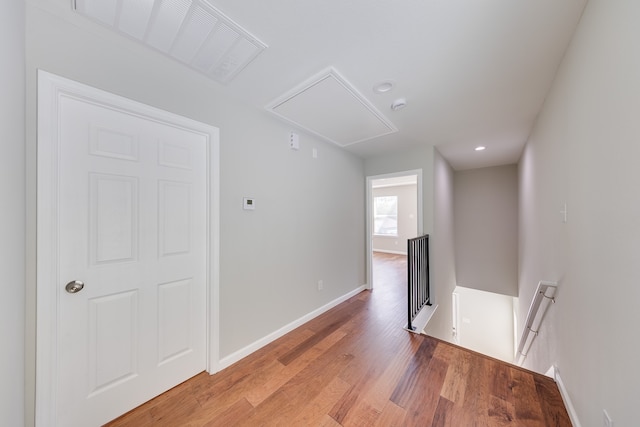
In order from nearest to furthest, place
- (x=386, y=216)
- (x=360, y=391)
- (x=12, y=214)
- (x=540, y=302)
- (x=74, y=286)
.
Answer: (x=12, y=214) → (x=74, y=286) → (x=360, y=391) → (x=540, y=302) → (x=386, y=216)

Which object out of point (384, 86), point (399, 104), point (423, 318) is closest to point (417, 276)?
point (423, 318)

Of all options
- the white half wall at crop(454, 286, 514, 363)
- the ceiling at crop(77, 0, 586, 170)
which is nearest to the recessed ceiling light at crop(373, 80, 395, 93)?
the ceiling at crop(77, 0, 586, 170)

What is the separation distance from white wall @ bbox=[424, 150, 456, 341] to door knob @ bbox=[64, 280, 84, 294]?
370 cm

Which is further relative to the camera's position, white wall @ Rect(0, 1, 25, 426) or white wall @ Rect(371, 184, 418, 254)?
white wall @ Rect(371, 184, 418, 254)

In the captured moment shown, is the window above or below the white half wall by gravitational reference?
above

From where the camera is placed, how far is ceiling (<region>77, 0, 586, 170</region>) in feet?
3.71

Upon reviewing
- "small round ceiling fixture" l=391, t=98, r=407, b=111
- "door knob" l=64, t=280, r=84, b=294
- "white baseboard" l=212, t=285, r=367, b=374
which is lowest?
"white baseboard" l=212, t=285, r=367, b=374

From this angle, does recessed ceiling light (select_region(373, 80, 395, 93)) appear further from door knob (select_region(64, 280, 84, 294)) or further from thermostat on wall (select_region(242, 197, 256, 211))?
door knob (select_region(64, 280, 84, 294))

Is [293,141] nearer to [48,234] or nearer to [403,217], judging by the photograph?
[48,234]

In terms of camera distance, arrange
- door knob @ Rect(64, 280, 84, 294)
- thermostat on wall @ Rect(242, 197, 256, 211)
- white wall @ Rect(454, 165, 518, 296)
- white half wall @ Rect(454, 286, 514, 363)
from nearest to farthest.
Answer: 1. door knob @ Rect(64, 280, 84, 294)
2. thermostat on wall @ Rect(242, 197, 256, 211)
3. white wall @ Rect(454, 165, 518, 296)
4. white half wall @ Rect(454, 286, 514, 363)

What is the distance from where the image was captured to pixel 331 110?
212 centimetres

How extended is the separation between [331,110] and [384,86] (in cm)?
56

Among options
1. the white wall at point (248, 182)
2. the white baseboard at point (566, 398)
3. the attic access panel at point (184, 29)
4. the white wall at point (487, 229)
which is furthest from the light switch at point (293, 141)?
the white wall at point (487, 229)

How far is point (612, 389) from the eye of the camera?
36.4 inches
